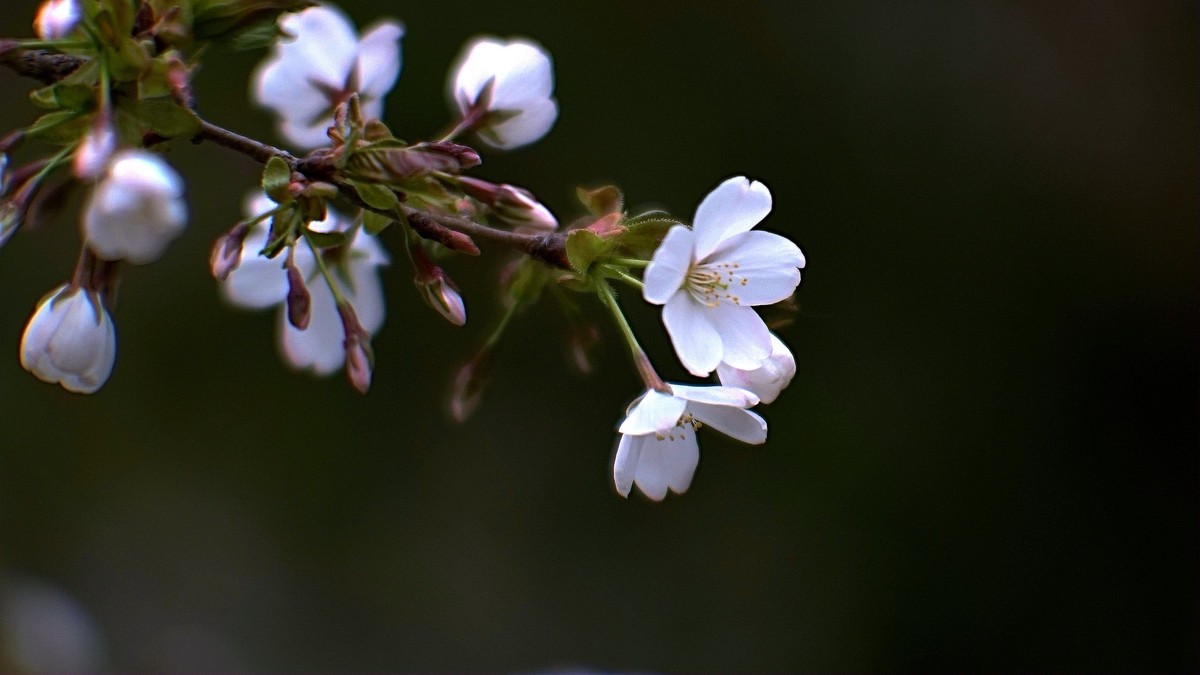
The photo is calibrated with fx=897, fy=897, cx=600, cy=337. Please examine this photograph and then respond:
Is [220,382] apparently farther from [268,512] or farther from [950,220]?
[950,220]

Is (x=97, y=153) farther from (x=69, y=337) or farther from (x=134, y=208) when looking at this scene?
(x=69, y=337)

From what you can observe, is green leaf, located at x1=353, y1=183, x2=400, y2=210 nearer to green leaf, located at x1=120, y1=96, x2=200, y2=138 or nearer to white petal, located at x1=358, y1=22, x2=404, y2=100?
green leaf, located at x1=120, y1=96, x2=200, y2=138

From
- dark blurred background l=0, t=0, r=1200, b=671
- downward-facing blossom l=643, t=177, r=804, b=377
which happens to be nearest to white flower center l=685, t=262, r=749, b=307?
downward-facing blossom l=643, t=177, r=804, b=377

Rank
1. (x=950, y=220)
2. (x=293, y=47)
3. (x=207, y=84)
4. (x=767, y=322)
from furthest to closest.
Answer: (x=950, y=220)
(x=207, y=84)
(x=293, y=47)
(x=767, y=322)

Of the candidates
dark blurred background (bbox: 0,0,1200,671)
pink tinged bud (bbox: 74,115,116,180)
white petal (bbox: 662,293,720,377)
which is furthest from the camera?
dark blurred background (bbox: 0,0,1200,671)

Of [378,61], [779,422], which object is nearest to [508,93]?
[378,61]

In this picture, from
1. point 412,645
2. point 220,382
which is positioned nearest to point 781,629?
point 412,645
